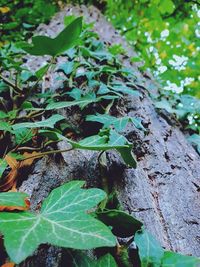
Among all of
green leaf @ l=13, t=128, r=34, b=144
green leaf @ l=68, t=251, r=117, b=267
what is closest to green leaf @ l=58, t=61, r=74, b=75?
green leaf @ l=13, t=128, r=34, b=144

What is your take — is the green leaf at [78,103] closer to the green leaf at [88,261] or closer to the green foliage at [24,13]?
the green leaf at [88,261]

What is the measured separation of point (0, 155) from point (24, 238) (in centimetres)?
55

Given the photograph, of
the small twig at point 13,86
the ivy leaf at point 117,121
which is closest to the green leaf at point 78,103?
the ivy leaf at point 117,121

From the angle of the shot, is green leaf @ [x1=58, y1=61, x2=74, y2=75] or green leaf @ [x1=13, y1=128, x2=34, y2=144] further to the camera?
green leaf @ [x1=58, y1=61, x2=74, y2=75]

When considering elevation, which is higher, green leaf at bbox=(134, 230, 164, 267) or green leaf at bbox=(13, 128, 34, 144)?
green leaf at bbox=(134, 230, 164, 267)

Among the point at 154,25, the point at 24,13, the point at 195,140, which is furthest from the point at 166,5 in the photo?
the point at 195,140

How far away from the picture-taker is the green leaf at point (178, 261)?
0.49m

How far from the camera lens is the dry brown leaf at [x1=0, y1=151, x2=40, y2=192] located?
751mm

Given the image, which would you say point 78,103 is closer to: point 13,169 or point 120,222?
point 13,169

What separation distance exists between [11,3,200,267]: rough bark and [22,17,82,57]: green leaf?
256mm

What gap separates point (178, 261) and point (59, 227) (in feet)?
0.78

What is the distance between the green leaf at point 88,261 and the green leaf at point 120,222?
7cm

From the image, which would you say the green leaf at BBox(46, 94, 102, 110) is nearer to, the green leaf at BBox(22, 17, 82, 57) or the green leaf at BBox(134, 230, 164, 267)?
the green leaf at BBox(22, 17, 82, 57)

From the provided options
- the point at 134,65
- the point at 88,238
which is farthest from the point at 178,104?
the point at 88,238
